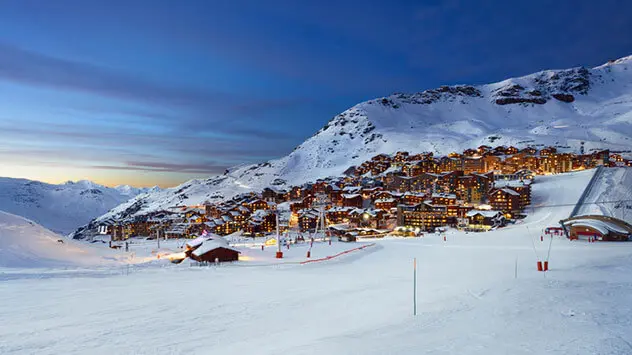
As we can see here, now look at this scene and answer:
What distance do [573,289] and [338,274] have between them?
1143cm

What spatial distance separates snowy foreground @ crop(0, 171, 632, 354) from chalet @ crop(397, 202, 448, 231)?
187 feet

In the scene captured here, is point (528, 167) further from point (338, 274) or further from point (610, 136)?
point (338, 274)

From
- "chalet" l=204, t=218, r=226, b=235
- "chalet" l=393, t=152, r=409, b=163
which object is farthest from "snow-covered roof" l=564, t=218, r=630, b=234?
"chalet" l=393, t=152, r=409, b=163

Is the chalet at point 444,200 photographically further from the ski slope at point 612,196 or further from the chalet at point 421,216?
the ski slope at point 612,196

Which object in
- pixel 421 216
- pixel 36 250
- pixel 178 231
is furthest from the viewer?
pixel 178 231

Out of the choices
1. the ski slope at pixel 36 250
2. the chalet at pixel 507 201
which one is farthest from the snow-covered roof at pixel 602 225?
the ski slope at pixel 36 250

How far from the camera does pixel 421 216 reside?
79.4m

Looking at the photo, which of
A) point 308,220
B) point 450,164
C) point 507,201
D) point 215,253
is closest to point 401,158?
point 450,164

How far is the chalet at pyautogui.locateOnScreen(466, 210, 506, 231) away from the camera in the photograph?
66.4m

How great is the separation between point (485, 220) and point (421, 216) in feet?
46.3

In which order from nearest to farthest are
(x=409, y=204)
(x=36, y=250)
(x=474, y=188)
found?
(x=36, y=250), (x=409, y=204), (x=474, y=188)

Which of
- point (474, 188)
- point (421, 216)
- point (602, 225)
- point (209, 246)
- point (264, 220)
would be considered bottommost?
point (264, 220)

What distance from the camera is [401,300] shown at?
45.0 feet

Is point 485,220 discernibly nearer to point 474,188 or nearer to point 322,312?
point 474,188
